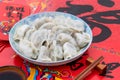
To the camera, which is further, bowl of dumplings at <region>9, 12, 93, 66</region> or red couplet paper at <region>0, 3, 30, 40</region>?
red couplet paper at <region>0, 3, 30, 40</region>

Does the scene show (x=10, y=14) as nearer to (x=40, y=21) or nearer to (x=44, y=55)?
(x=40, y=21)

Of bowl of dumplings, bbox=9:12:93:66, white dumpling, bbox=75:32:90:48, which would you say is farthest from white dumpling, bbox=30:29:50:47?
white dumpling, bbox=75:32:90:48

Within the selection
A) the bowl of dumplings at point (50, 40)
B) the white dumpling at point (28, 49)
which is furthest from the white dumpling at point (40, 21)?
the white dumpling at point (28, 49)

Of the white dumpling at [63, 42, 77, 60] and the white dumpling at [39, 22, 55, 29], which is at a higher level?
the white dumpling at [39, 22, 55, 29]

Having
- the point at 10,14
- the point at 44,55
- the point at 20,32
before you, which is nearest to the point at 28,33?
the point at 20,32

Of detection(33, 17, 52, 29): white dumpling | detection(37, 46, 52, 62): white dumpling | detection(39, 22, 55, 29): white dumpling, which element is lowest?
detection(37, 46, 52, 62): white dumpling

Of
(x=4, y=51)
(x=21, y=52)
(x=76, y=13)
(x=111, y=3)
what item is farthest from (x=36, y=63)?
(x=111, y=3)

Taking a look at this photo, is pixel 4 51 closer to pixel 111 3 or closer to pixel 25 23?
pixel 25 23

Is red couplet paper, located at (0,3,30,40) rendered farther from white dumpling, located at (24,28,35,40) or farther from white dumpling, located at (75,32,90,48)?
white dumpling, located at (75,32,90,48)
